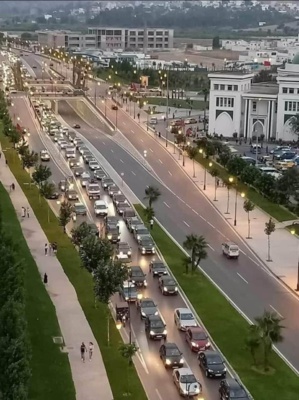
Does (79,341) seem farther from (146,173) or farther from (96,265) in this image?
(146,173)

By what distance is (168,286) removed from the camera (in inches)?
1563

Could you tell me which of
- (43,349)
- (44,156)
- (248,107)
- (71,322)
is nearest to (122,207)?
(71,322)

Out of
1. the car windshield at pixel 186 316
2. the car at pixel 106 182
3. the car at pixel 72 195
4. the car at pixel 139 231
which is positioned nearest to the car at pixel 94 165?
the car at pixel 106 182

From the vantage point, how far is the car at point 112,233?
48.4m

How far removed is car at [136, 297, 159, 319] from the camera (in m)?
36.2

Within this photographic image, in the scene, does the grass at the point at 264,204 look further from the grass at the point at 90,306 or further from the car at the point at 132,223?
the grass at the point at 90,306

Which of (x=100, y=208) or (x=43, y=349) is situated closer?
(x=43, y=349)

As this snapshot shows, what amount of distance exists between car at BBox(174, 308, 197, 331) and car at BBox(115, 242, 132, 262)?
9145 mm

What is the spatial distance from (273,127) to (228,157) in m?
19.7

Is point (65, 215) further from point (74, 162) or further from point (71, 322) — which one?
point (74, 162)

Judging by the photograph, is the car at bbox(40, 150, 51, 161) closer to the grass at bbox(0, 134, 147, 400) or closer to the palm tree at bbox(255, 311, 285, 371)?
the grass at bbox(0, 134, 147, 400)

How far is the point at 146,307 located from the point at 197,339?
3837 millimetres

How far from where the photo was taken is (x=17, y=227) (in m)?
50.5

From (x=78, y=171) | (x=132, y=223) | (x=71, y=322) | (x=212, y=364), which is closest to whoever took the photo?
(x=212, y=364)
